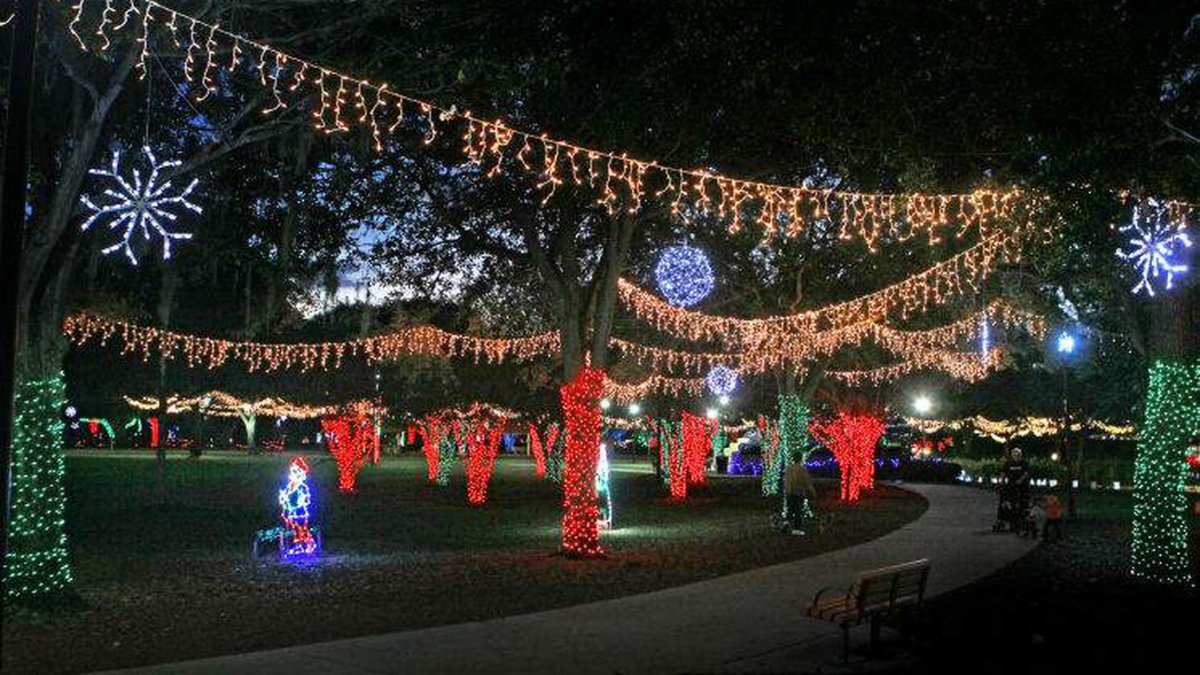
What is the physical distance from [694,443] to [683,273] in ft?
43.6

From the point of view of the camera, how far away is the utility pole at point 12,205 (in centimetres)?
584

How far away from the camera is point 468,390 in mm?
33125

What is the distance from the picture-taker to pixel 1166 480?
14.2m

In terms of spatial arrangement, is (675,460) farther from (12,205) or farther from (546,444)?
(12,205)

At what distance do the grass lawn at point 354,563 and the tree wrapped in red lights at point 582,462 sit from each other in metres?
0.40

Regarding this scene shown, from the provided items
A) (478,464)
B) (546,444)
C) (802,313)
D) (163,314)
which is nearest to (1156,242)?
(802,313)

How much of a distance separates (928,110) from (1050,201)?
6.97 feet

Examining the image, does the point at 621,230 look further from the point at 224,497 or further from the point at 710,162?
the point at 224,497

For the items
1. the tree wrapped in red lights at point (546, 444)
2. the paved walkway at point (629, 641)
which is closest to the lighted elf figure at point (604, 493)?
the paved walkway at point (629, 641)

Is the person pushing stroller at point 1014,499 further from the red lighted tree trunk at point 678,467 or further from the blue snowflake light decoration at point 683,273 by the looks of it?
the red lighted tree trunk at point 678,467

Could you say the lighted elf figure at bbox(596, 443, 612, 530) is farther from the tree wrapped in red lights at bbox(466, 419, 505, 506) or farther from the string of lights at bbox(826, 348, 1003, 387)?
the string of lights at bbox(826, 348, 1003, 387)

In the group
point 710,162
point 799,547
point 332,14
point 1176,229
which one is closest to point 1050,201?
point 1176,229

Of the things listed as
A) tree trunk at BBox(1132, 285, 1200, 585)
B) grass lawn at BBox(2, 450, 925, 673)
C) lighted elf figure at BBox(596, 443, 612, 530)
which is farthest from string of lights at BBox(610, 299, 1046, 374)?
tree trunk at BBox(1132, 285, 1200, 585)

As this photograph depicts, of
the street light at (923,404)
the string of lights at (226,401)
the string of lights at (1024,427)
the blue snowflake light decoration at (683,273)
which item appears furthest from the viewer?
the street light at (923,404)
